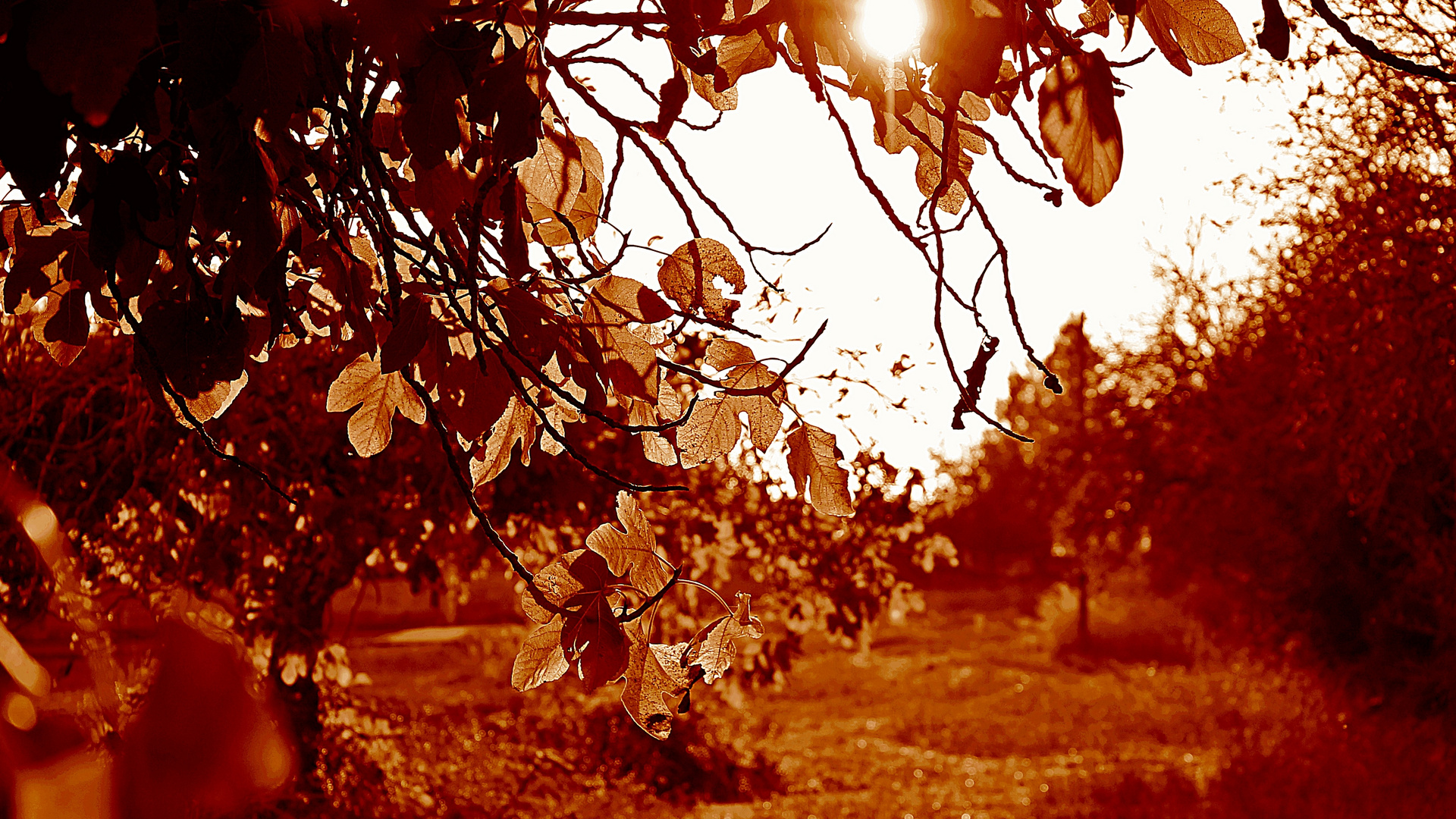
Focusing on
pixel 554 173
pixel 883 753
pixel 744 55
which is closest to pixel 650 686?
pixel 554 173

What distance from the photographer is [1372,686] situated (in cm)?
1020

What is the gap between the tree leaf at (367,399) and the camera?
1350 mm

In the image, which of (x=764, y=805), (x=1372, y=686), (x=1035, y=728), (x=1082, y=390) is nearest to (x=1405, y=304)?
(x=1372, y=686)

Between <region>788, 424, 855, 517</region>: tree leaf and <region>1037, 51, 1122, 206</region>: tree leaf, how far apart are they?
561 mm

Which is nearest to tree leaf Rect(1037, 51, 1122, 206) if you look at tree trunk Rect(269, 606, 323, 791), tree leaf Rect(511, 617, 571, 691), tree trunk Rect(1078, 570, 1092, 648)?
tree leaf Rect(511, 617, 571, 691)

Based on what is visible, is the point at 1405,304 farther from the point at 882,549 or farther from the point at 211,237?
the point at 211,237

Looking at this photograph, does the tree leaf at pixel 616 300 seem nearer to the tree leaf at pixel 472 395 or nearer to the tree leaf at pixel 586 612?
the tree leaf at pixel 472 395

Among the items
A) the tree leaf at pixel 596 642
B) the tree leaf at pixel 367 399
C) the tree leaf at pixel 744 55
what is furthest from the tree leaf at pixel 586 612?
the tree leaf at pixel 744 55

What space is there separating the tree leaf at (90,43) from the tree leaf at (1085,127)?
589 millimetres

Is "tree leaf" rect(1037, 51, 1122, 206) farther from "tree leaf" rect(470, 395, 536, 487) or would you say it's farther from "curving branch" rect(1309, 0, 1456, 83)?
"tree leaf" rect(470, 395, 536, 487)

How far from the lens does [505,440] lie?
1463mm

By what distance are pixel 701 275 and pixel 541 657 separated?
18.0 inches

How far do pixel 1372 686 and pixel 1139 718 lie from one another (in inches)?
252

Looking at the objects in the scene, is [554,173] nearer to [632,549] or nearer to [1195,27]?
[632,549]
